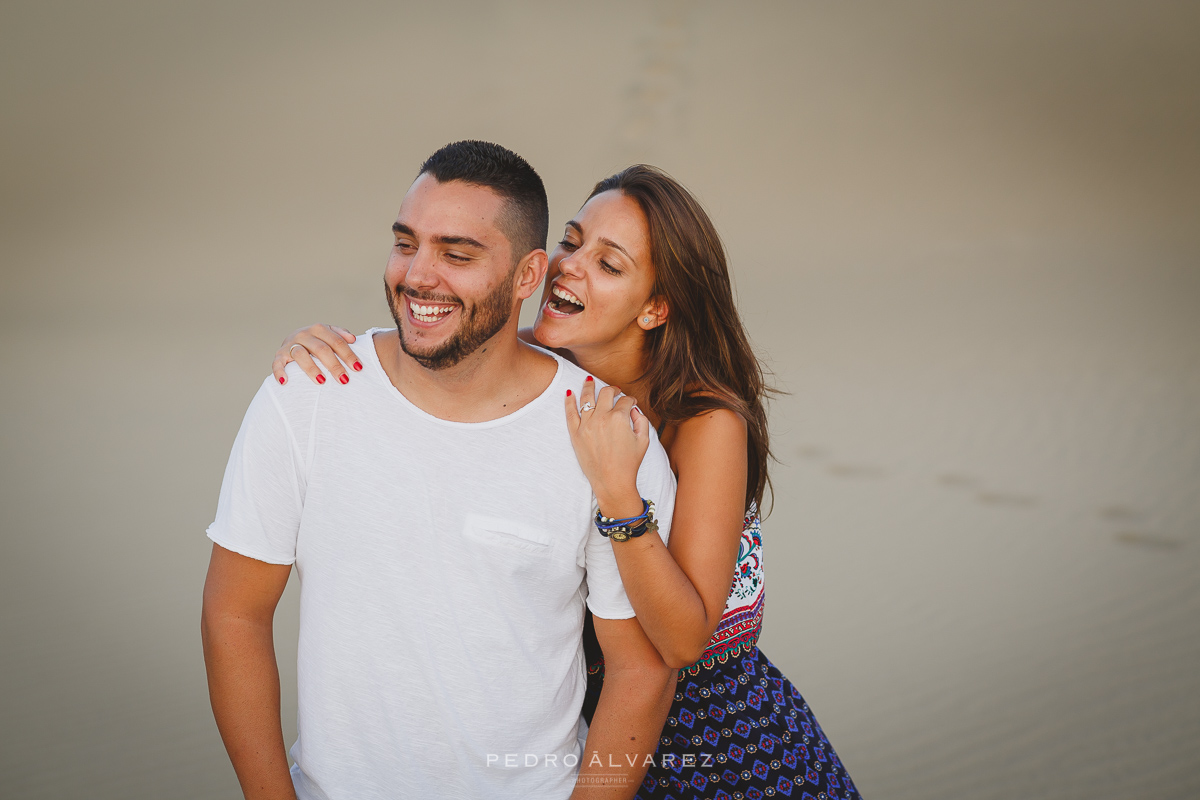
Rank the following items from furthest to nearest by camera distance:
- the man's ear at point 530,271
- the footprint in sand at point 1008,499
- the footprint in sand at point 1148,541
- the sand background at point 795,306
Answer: the footprint in sand at point 1008,499 → the footprint in sand at point 1148,541 → the sand background at point 795,306 → the man's ear at point 530,271

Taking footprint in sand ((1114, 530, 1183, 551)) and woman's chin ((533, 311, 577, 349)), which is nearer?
woman's chin ((533, 311, 577, 349))

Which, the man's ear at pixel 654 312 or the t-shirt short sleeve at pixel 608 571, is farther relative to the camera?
the man's ear at pixel 654 312

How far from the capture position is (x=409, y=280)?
6.02 feet

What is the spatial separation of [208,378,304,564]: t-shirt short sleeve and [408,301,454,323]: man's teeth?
1.09 feet

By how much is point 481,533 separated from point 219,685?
1.98 feet

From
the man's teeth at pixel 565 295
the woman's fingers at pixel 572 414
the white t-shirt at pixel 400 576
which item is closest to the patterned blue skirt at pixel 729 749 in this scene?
the white t-shirt at pixel 400 576

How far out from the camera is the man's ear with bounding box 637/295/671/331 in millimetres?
2507

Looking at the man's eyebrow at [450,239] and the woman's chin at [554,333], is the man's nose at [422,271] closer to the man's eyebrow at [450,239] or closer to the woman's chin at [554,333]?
the man's eyebrow at [450,239]

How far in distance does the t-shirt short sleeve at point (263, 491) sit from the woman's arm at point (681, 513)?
0.58 metres

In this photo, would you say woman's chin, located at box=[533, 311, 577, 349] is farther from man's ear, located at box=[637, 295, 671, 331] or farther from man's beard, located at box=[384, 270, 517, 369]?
man's beard, located at box=[384, 270, 517, 369]

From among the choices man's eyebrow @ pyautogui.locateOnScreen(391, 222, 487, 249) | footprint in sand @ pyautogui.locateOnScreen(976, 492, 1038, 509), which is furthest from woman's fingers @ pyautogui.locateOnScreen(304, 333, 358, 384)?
footprint in sand @ pyautogui.locateOnScreen(976, 492, 1038, 509)

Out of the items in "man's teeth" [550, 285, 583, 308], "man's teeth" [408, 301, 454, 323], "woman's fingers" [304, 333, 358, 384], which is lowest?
"woman's fingers" [304, 333, 358, 384]

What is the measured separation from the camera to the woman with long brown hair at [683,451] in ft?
6.23

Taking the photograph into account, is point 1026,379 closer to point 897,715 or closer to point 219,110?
point 897,715
